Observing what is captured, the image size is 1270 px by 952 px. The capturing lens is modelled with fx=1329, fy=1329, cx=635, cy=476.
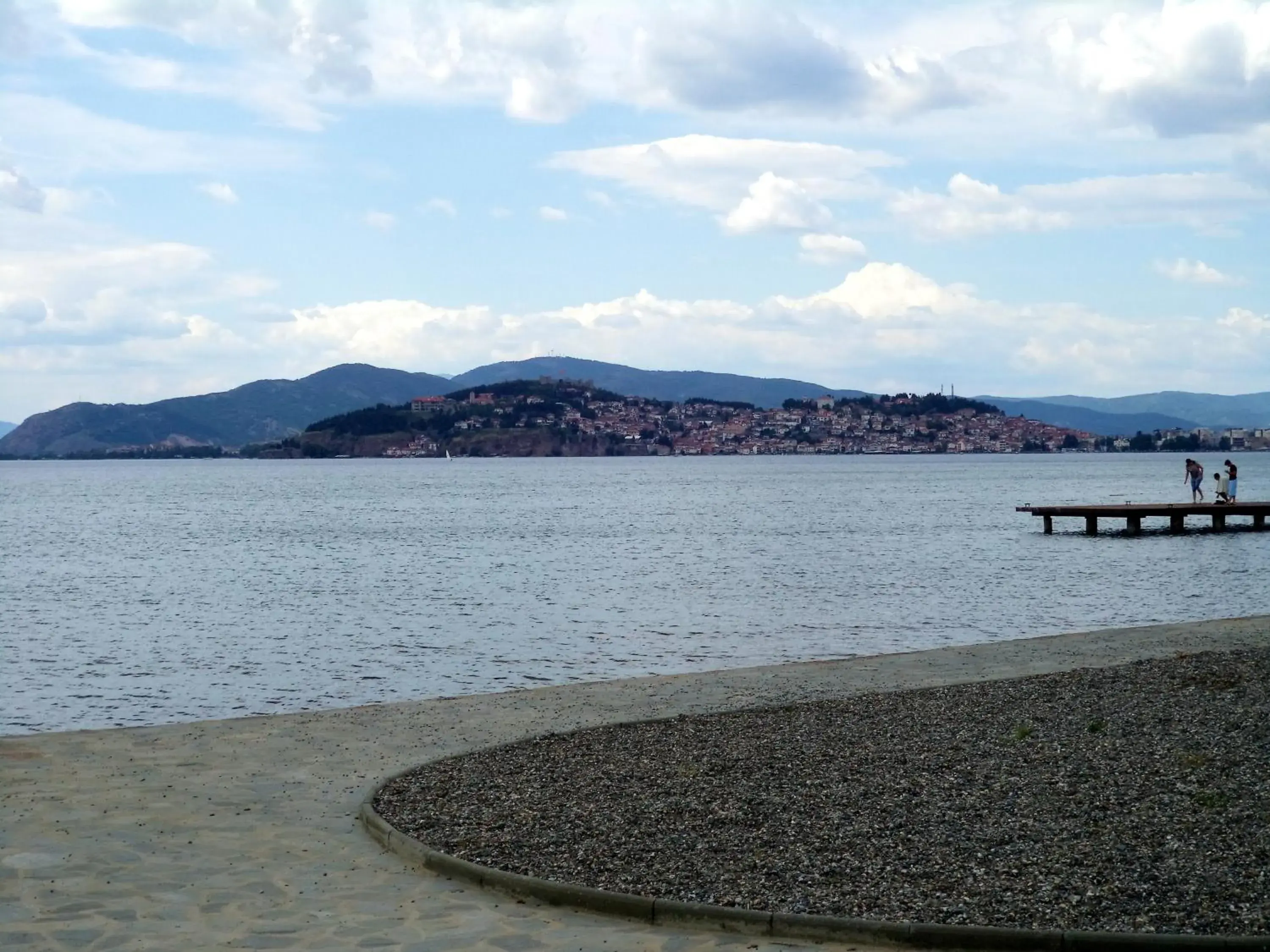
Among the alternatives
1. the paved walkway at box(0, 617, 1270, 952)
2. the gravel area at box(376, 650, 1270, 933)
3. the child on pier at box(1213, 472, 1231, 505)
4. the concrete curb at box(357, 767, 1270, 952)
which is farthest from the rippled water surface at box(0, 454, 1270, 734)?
the concrete curb at box(357, 767, 1270, 952)

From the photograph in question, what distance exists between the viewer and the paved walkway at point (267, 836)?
787 centimetres

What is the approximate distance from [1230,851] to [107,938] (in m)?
6.90

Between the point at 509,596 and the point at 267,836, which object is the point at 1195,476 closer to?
the point at 509,596

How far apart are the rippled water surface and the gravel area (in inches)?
403

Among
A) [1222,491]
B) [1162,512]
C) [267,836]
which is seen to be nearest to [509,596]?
[267,836]

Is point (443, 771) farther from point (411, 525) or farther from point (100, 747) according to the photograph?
point (411, 525)

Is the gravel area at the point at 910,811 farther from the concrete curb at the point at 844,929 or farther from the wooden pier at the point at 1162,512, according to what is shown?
the wooden pier at the point at 1162,512

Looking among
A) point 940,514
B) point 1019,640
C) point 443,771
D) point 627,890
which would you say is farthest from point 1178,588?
point 940,514

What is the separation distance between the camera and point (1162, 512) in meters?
61.5

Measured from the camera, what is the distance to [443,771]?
12.0 m

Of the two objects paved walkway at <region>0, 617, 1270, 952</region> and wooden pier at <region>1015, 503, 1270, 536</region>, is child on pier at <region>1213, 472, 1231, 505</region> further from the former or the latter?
paved walkway at <region>0, 617, 1270, 952</region>

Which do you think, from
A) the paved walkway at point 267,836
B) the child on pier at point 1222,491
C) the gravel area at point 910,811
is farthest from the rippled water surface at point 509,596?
the gravel area at point 910,811

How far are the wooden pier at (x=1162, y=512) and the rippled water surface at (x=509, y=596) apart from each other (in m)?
1.06

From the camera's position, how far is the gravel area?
7871 millimetres
